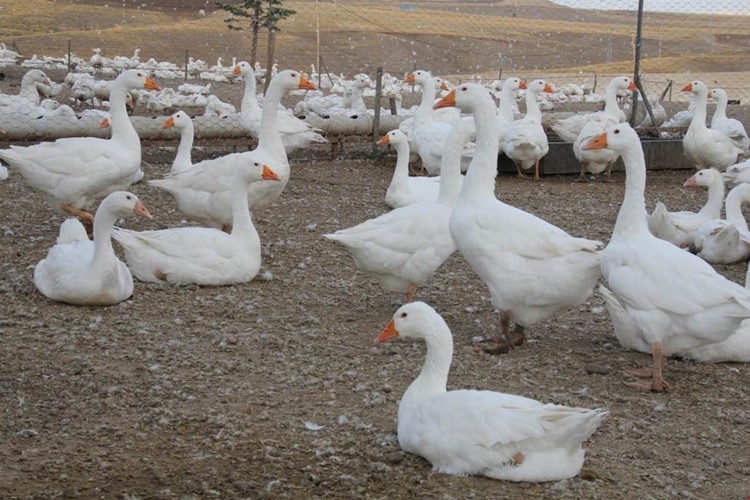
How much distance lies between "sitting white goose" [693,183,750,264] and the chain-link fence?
37.6ft

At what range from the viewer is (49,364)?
222 inches

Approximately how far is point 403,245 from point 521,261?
3.39 feet

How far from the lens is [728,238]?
27.5ft

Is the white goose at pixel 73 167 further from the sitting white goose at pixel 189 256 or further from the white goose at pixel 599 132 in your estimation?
the white goose at pixel 599 132

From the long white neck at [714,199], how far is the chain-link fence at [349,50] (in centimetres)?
1110

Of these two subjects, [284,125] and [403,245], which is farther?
[284,125]

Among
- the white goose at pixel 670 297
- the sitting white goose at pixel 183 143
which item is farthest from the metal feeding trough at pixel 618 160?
the white goose at pixel 670 297

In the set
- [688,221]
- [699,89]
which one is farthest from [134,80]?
[699,89]

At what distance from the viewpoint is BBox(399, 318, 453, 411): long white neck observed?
4598 millimetres

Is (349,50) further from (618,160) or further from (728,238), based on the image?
(728,238)

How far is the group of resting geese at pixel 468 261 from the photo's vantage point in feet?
14.0

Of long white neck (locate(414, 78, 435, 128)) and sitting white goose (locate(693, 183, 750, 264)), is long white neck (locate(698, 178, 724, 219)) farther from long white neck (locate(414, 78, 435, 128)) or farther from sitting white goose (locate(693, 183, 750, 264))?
long white neck (locate(414, 78, 435, 128))

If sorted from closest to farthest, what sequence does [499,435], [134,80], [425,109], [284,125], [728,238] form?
1. [499,435]
2. [728,238]
3. [134,80]
4. [284,125]
5. [425,109]

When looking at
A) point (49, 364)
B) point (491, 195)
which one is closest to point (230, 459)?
point (49, 364)
